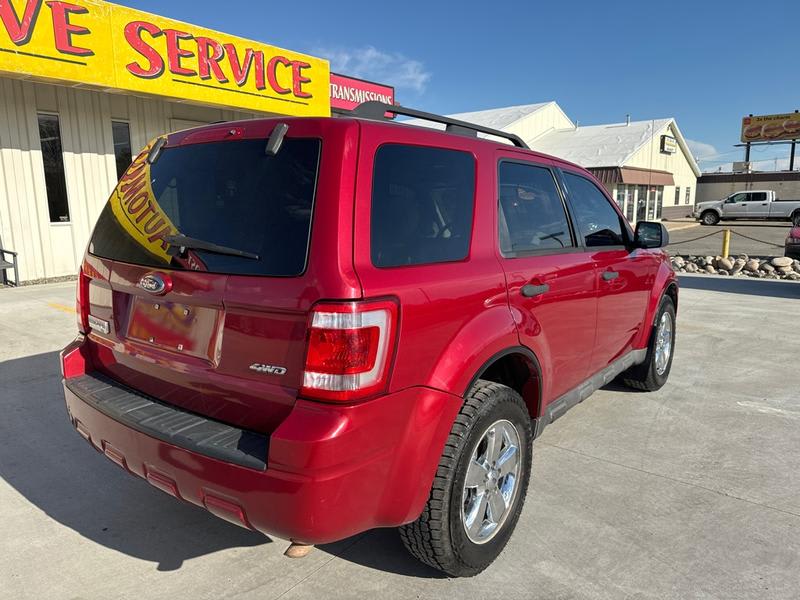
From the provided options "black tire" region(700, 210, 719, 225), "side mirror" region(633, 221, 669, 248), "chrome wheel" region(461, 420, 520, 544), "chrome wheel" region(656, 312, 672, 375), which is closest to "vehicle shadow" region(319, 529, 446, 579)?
"chrome wheel" region(461, 420, 520, 544)

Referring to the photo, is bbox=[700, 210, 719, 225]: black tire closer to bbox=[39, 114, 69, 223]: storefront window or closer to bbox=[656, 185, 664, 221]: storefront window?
bbox=[656, 185, 664, 221]: storefront window

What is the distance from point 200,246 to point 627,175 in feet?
111

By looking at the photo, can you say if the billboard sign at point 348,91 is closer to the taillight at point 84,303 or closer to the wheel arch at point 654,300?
the wheel arch at point 654,300

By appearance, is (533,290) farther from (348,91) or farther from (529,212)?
(348,91)

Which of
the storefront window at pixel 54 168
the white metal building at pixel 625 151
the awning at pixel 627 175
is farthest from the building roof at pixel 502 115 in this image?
the storefront window at pixel 54 168

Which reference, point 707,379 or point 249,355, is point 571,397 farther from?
point 707,379

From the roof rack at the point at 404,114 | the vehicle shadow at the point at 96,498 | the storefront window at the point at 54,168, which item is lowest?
the vehicle shadow at the point at 96,498

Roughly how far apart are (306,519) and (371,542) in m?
0.97

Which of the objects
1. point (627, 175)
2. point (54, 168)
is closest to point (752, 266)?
point (54, 168)

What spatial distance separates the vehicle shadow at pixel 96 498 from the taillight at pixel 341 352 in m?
1.27

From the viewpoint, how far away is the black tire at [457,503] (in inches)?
86.4

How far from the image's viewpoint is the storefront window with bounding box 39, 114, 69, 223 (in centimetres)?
1012

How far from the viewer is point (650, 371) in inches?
181

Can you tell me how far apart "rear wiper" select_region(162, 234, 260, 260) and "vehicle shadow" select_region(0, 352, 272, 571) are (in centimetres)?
144
